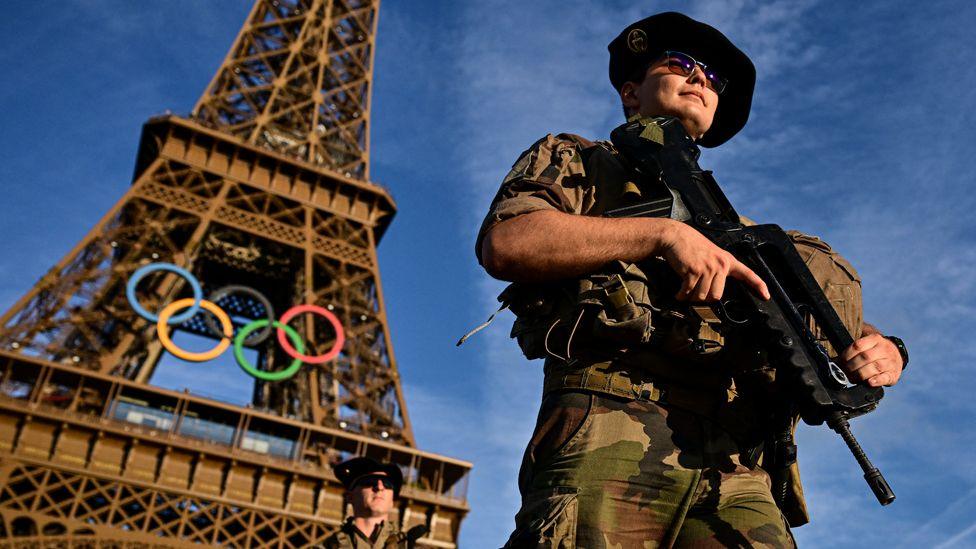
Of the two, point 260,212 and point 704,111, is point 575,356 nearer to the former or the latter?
point 704,111

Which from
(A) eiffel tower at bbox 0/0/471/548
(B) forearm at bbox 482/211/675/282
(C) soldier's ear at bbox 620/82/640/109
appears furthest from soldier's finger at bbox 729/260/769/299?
(A) eiffel tower at bbox 0/0/471/548

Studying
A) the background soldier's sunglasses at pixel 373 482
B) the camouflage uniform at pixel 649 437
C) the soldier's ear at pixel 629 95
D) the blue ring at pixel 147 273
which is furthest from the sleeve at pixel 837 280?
the blue ring at pixel 147 273

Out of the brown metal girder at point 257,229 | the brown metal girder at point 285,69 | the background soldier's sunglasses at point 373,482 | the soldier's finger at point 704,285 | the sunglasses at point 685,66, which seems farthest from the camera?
the brown metal girder at point 285,69

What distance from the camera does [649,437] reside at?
8.50 ft

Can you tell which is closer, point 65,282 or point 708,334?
point 708,334

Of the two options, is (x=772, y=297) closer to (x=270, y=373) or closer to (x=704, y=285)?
(x=704, y=285)

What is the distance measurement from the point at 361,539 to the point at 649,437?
4.53 metres

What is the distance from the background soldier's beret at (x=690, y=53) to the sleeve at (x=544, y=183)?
523 mm

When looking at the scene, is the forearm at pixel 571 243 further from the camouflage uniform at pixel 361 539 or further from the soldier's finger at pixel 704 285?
the camouflage uniform at pixel 361 539

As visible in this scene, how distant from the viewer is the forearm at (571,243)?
8.75 feet

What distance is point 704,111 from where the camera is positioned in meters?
3.36

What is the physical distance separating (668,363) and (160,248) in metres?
29.0

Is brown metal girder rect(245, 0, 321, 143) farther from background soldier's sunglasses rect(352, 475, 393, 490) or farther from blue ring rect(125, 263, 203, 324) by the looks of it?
background soldier's sunglasses rect(352, 475, 393, 490)

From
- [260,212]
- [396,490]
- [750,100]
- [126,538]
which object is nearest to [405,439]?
[126,538]
